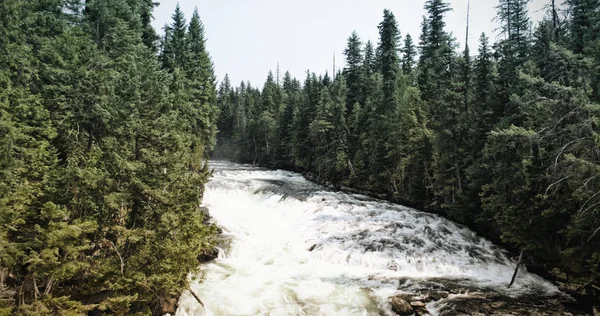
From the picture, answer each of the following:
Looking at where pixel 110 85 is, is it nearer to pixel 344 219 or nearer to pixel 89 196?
pixel 89 196

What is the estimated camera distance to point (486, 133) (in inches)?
701

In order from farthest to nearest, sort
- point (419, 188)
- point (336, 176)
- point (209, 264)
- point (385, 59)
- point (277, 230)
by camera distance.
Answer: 1. point (385, 59)
2. point (336, 176)
3. point (419, 188)
4. point (277, 230)
5. point (209, 264)

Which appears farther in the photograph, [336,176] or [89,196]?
[336,176]

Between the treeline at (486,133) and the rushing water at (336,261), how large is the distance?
226 cm

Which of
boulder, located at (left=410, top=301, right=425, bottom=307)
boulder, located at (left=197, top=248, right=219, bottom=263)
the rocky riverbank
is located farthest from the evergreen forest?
boulder, located at (left=410, top=301, right=425, bottom=307)

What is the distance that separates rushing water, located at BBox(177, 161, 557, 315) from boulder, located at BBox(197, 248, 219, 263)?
13.1 inches

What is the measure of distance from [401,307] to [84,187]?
1187cm

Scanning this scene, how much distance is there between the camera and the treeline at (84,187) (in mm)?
8695

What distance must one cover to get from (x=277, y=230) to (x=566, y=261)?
50.4 ft

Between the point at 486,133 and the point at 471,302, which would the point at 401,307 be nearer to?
the point at 471,302

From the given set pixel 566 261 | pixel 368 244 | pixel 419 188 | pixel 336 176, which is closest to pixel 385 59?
pixel 336 176

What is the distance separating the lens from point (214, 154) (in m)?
85.6

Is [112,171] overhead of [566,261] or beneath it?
overhead

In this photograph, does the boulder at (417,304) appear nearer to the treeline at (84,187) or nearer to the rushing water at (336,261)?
the rushing water at (336,261)
